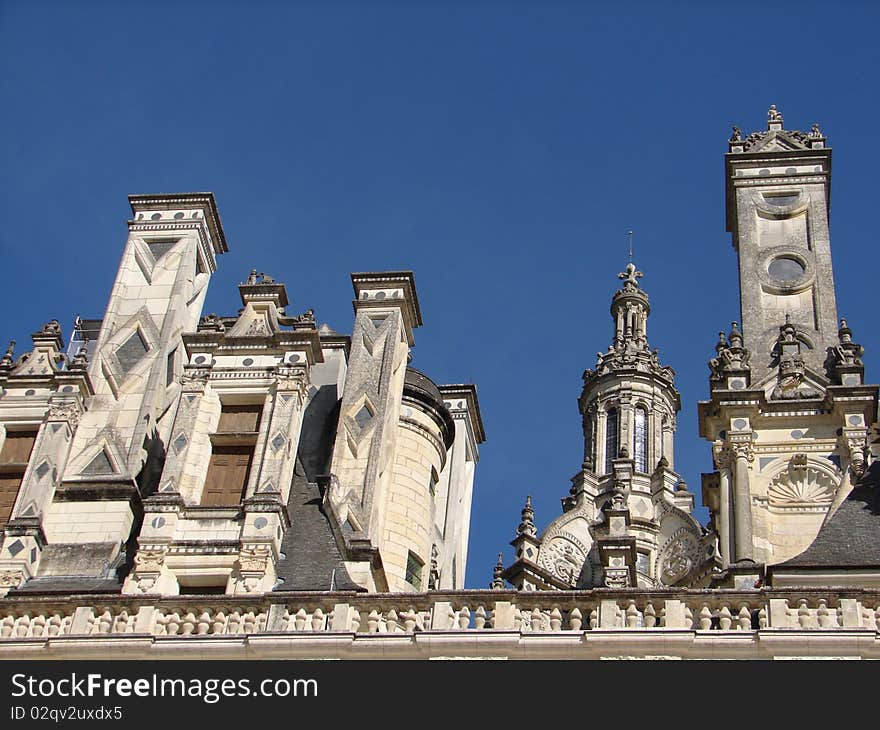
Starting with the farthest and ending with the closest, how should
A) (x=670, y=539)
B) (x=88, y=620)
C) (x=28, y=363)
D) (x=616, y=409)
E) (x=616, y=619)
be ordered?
(x=616, y=409) < (x=670, y=539) < (x=28, y=363) < (x=88, y=620) < (x=616, y=619)

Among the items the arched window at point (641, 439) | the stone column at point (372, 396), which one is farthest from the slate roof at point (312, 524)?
the arched window at point (641, 439)

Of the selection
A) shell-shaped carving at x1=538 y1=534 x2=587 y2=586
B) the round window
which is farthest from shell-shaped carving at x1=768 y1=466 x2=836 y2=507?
shell-shaped carving at x1=538 y1=534 x2=587 y2=586

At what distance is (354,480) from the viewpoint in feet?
79.9

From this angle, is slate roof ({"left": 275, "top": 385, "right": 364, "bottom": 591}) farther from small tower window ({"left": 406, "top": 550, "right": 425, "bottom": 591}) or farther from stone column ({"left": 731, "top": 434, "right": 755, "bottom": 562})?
stone column ({"left": 731, "top": 434, "right": 755, "bottom": 562})

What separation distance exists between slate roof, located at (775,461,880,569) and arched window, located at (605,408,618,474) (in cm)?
2466

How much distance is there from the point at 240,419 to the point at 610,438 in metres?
25.8

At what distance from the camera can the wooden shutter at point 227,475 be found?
2394 centimetres

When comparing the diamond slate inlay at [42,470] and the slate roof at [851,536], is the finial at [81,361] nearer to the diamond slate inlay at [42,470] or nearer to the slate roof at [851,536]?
the diamond slate inlay at [42,470]

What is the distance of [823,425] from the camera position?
85.0 ft

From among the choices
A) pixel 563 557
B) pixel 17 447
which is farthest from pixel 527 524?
pixel 17 447

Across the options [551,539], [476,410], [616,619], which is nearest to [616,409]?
[551,539]
